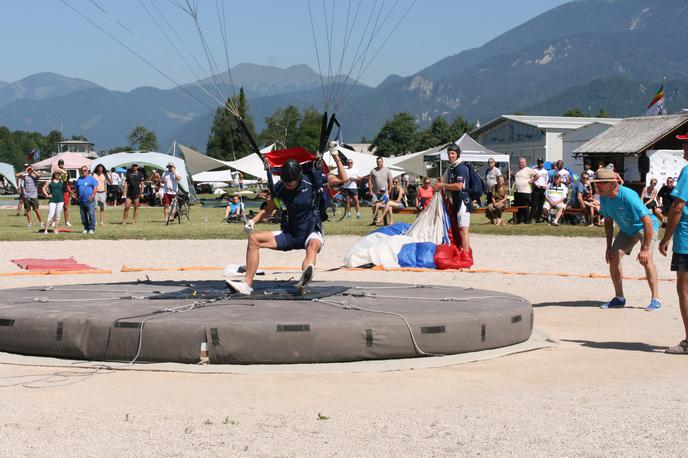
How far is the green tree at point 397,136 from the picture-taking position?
5576 inches

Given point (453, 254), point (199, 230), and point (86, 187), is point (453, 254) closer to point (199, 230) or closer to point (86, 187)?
point (199, 230)

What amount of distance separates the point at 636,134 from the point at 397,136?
331 feet

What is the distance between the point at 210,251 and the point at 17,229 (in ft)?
26.9

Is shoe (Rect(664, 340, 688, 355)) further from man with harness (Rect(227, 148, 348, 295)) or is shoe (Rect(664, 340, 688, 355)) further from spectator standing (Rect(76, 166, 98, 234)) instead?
spectator standing (Rect(76, 166, 98, 234))

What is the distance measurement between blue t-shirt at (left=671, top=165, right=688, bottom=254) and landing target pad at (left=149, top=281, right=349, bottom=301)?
10.2 ft

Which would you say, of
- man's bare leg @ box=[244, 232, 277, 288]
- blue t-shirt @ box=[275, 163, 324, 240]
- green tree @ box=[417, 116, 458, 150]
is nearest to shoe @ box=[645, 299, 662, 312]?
blue t-shirt @ box=[275, 163, 324, 240]

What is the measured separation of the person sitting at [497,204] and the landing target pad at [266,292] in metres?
13.6

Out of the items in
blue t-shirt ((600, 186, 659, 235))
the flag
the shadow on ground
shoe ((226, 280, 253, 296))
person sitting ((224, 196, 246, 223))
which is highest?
the flag

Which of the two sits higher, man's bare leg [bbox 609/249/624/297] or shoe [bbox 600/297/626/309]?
man's bare leg [bbox 609/249/624/297]

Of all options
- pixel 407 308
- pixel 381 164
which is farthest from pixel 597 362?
pixel 381 164

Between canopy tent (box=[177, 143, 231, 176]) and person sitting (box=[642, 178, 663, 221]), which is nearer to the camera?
person sitting (box=[642, 178, 663, 221])

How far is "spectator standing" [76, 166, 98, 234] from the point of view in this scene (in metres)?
20.0

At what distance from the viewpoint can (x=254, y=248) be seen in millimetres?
8492

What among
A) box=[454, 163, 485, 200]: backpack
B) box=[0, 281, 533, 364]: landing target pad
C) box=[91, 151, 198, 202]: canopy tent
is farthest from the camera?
box=[91, 151, 198, 202]: canopy tent
